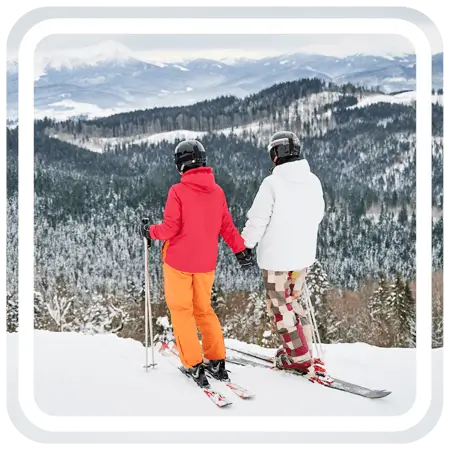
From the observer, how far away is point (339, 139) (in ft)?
13.7

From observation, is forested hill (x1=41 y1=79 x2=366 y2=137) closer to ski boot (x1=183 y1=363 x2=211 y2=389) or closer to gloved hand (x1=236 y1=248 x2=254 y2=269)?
gloved hand (x1=236 y1=248 x2=254 y2=269)

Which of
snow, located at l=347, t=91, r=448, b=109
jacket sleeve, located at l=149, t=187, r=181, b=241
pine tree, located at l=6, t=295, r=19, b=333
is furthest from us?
snow, located at l=347, t=91, r=448, b=109

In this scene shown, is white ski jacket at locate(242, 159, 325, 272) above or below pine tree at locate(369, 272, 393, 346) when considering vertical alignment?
above

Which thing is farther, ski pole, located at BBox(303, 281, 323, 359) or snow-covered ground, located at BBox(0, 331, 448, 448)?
ski pole, located at BBox(303, 281, 323, 359)

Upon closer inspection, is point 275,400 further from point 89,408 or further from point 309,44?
point 309,44

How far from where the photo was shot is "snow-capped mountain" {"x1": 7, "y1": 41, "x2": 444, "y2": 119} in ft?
12.8

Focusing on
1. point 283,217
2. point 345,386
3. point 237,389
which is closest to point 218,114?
point 283,217

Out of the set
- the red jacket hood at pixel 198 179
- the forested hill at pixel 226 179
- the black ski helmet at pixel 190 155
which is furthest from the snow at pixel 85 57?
the red jacket hood at pixel 198 179

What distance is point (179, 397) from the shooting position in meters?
3.34

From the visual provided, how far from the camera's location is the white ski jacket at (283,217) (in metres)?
3.30

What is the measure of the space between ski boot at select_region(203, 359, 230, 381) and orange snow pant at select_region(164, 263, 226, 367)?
0.15 m

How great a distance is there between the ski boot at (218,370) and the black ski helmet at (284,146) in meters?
1.24

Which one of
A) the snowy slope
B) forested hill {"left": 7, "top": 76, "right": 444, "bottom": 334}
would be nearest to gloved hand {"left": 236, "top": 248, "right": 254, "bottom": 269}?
forested hill {"left": 7, "top": 76, "right": 444, "bottom": 334}

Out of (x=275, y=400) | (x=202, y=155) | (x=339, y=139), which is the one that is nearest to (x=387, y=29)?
(x=339, y=139)
